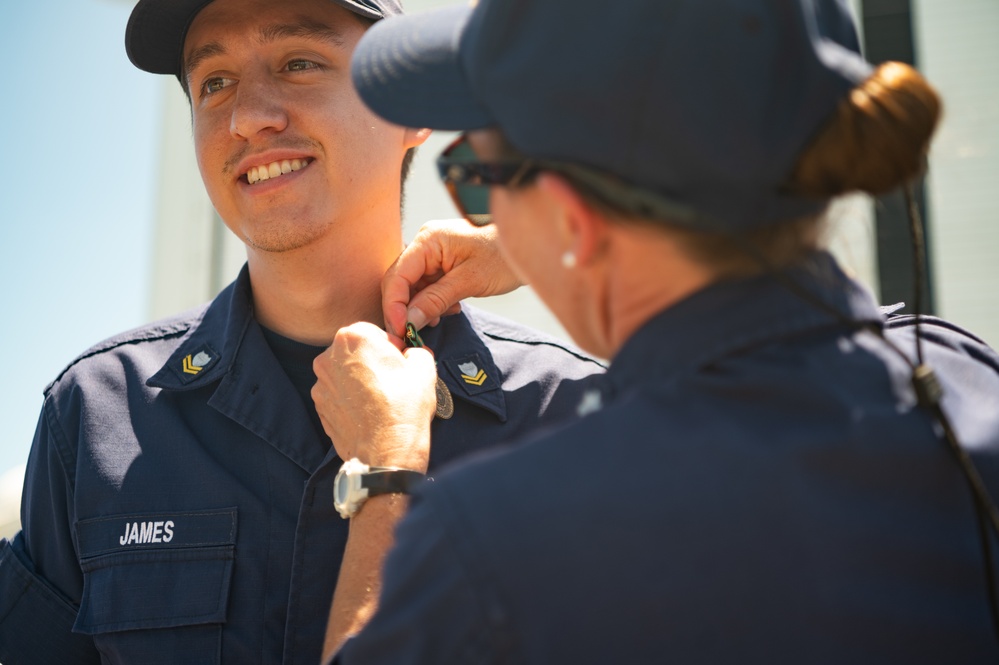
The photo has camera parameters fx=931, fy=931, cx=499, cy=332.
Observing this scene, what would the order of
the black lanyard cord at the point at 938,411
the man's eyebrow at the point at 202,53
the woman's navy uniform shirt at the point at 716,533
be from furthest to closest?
1. the man's eyebrow at the point at 202,53
2. the black lanyard cord at the point at 938,411
3. the woman's navy uniform shirt at the point at 716,533

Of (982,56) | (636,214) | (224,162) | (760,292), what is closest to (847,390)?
(760,292)

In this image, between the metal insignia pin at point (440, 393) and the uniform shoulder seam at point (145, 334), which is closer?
the metal insignia pin at point (440, 393)

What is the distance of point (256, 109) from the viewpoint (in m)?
2.31

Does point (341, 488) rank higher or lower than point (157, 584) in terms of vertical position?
higher

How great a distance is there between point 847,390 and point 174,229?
15.2 ft

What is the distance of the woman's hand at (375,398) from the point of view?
1.68 m

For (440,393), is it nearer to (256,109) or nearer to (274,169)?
(274,169)

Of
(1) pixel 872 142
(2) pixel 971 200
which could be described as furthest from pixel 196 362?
(2) pixel 971 200

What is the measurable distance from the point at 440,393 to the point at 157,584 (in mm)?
737

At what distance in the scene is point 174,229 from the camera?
513 cm

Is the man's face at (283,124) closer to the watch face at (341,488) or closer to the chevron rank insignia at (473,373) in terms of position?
the chevron rank insignia at (473,373)

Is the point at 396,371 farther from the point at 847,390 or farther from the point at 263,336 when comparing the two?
the point at 847,390

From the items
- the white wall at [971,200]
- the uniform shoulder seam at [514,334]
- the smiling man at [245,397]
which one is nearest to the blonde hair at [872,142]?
the smiling man at [245,397]

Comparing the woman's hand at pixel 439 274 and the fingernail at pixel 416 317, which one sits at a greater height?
the woman's hand at pixel 439 274
